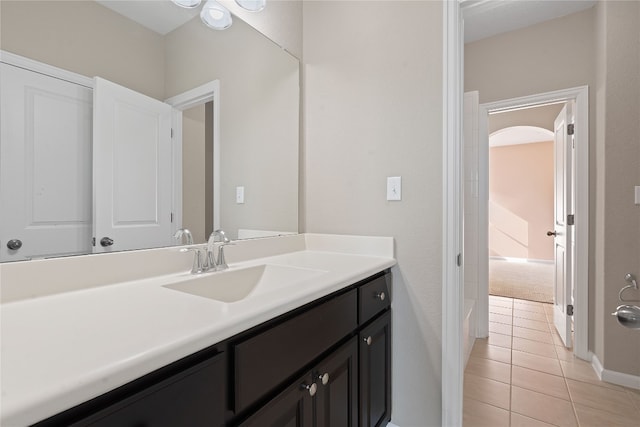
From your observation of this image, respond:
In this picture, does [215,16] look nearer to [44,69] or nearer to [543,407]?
[44,69]

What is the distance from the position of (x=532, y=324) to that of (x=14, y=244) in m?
3.71

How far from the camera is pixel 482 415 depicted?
170cm

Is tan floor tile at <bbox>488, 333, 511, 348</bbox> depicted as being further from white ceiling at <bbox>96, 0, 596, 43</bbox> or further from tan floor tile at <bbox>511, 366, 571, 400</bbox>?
white ceiling at <bbox>96, 0, 596, 43</bbox>

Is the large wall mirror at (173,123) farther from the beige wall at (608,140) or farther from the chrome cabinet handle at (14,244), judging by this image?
the beige wall at (608,140)

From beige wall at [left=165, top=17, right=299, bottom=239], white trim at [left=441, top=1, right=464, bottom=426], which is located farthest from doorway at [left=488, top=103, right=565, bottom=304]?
beige wall at [left=165, top=17, right=299, bottom=239]

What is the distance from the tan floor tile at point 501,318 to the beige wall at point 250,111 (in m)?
2.53

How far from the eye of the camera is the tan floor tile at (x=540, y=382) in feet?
6.27

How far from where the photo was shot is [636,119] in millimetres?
1948

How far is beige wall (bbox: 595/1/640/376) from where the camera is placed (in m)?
1.95

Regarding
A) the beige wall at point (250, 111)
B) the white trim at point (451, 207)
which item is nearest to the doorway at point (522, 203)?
the white trim at point (451, 207)

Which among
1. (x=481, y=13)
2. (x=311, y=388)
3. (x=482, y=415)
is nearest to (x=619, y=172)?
(x=481, y=13)

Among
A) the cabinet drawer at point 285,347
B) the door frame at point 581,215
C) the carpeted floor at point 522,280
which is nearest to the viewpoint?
the cabinet drawer at point 285,347

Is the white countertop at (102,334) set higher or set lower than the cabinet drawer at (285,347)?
higher

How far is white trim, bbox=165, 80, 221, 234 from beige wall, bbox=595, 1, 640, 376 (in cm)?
242
